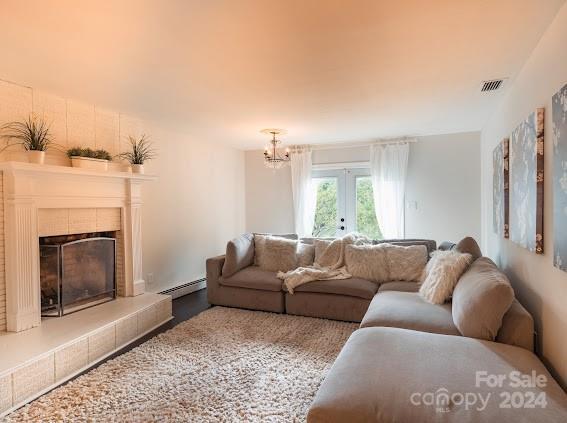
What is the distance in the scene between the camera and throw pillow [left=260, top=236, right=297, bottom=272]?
403 centimetres

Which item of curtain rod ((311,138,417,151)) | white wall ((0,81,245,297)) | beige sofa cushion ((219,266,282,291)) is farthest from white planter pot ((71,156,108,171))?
curtain rod ((311,138,417,151))

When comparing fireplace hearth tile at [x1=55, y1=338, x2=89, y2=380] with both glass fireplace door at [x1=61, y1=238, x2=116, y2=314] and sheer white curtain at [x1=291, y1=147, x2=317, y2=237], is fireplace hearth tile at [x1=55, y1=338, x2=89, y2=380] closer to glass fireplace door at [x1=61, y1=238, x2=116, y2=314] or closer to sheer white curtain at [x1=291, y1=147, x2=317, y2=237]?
glass fireplace door at [x1=61, y1=238, x2=116, y2=314]

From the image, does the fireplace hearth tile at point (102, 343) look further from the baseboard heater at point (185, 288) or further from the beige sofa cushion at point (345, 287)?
the beige sofa cushion at point (345, 287)

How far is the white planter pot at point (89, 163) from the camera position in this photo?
3020mm

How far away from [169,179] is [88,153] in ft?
4.21

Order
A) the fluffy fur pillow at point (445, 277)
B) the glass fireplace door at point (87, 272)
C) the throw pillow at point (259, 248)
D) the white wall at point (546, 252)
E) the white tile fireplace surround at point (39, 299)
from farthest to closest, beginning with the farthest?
1. the throw pillow at point (259, 248)
2. the glass fireplace door at point (87, 272)
3. the fluffy fur pillow at point (445, 277)
4. the white tile fireplace surround at point (39, 299)
5. the white wall at point (546, 252)

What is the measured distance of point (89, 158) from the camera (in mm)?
3088

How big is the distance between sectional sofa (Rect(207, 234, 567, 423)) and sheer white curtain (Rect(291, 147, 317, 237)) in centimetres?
278

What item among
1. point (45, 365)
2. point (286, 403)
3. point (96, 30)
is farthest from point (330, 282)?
point (96, 30)

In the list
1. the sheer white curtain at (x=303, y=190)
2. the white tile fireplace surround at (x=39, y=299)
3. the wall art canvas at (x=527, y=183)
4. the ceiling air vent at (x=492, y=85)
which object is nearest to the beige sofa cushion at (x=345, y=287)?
the wall art canvas at (x=527, y=183)

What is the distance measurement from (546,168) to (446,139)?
322 centimetres

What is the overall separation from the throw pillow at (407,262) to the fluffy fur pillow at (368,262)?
67 mm

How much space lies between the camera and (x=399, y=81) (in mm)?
2686

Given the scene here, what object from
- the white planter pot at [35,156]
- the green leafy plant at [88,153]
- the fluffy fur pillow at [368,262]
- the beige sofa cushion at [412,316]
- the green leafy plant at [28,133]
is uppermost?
the green leafy plant at [28,133]
